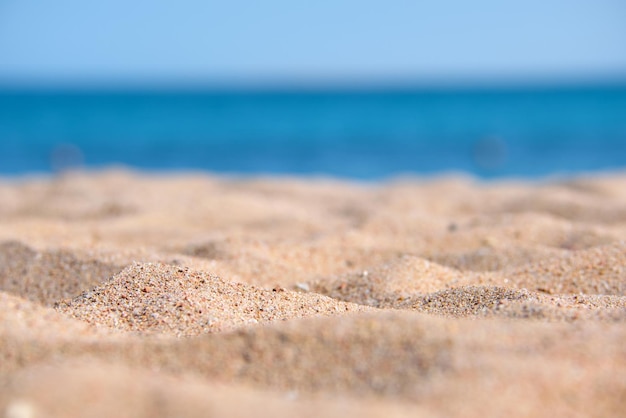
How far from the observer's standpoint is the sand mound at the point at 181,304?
6.28 ft

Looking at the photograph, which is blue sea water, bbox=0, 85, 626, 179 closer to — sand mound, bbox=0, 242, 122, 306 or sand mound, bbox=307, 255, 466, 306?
sand mound, bbox=0, 242, 122, 306

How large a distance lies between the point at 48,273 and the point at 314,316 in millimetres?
1365

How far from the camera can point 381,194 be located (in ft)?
18.1

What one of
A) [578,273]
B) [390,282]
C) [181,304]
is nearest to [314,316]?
[181,304]

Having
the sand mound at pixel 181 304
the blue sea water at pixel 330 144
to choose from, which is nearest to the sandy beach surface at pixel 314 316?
the sand mound at pixel 181 304

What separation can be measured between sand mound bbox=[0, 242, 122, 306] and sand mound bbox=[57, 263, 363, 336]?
462mm

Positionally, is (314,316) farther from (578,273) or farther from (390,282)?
(578,273)

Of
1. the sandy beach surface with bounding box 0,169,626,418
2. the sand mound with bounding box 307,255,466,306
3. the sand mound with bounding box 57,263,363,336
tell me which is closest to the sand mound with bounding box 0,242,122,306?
the sandy beach surface with bounding box 0,169,626,418

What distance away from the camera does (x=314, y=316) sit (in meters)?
2.01

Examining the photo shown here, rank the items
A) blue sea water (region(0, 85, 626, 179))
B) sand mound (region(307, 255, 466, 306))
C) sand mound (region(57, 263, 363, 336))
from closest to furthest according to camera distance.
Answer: sand mound (region(57, 263, 363, 336)), sand mound (region(307, 255, 466, 306)), blue sea water (region(0, 85, 626, 179))

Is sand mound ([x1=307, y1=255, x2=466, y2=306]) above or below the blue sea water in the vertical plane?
below

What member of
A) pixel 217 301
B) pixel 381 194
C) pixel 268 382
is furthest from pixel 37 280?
pixel 381 194

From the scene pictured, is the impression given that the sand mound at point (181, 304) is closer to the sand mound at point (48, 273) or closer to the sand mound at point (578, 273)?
the sand mound at point (48, 273)

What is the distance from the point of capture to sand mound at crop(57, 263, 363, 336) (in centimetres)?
192
